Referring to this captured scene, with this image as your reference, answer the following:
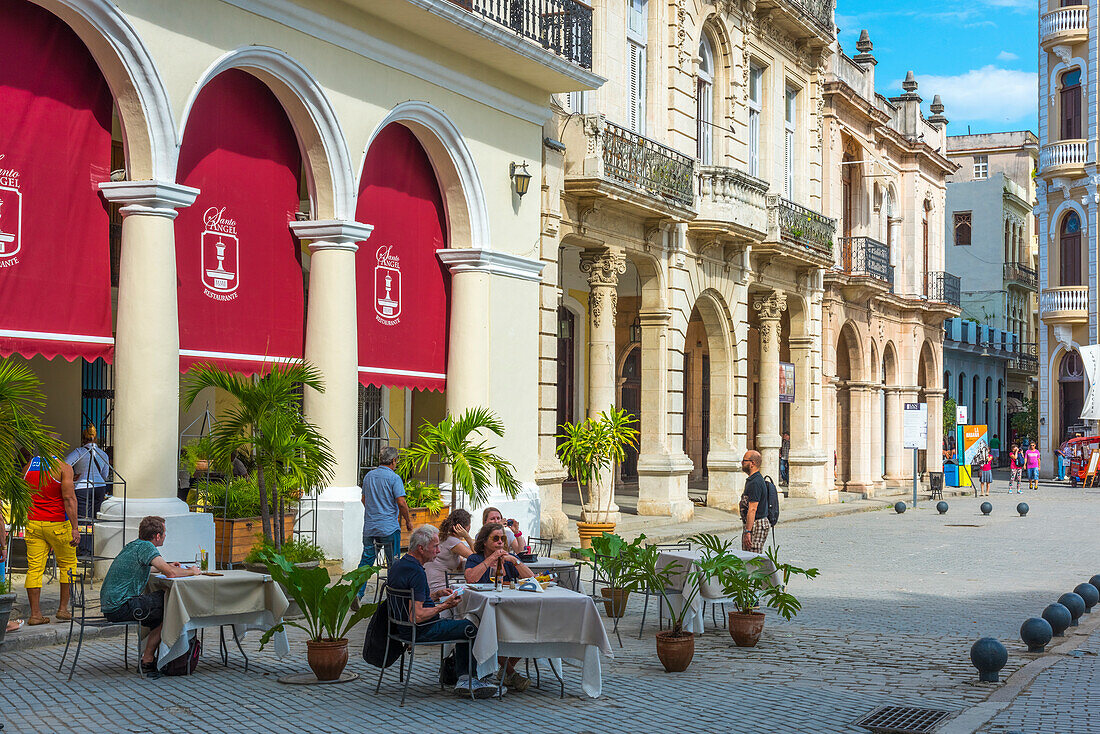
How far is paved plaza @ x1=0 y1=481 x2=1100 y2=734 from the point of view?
315 inches

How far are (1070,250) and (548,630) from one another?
45.8 metres

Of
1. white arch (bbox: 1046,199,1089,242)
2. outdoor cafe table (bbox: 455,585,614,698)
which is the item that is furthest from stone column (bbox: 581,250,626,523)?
white arch (bbox: 1046,199,1089,242)

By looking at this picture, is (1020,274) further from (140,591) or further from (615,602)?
(140,591)

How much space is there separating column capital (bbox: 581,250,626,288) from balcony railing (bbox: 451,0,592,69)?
3.74 meters

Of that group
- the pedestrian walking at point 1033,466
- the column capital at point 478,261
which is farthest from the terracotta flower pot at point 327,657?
the pedestrian walking at point 1033,466

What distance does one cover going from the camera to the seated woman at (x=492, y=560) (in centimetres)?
1016

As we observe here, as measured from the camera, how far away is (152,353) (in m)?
12.6

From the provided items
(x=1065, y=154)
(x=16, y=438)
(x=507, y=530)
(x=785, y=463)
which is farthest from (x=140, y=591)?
(x=1065, y=154)

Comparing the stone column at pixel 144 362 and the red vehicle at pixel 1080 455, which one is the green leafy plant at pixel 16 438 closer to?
the stone column at pixel 144 362

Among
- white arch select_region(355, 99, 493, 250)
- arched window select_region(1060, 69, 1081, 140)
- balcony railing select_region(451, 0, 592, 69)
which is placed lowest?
white arch select_region(355, 99, 493, 250)

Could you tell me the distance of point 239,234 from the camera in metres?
14.3

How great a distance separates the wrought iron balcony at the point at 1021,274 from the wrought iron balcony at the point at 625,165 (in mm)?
47746

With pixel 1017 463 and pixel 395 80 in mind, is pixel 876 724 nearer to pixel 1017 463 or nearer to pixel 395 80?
pixel 395 80

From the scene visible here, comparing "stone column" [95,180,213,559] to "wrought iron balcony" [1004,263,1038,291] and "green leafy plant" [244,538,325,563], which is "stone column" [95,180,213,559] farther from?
"wrought iron balcony" [1004,263,1038,291]
